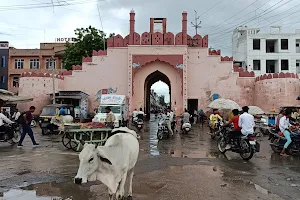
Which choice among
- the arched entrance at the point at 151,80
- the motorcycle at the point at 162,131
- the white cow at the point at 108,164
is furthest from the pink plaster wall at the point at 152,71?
the white cow at the point at 108,164

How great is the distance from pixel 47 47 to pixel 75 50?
33.8 ft

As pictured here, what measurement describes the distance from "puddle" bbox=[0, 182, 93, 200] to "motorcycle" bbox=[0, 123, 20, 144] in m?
7.15

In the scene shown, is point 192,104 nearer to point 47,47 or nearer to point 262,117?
point 262,117

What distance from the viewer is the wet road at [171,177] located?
5.55m

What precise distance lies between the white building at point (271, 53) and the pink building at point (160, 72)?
16.8m

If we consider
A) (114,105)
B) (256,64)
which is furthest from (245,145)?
(256,64)

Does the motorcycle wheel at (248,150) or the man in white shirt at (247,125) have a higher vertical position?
the man in white shirt at (247,125)

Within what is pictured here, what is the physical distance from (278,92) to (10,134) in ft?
65.3

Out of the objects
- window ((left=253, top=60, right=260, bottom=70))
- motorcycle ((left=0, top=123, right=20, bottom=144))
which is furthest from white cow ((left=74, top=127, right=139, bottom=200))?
window ((left=253, top=60, right=260, bottom=70))

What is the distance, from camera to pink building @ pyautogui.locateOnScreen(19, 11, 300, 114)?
27.3m

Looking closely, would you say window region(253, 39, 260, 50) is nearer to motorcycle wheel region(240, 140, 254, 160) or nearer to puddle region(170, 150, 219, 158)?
puddle region(170, 150, 219, 158)

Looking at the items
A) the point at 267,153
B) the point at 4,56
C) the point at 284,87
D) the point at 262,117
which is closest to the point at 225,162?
the point at 267,153

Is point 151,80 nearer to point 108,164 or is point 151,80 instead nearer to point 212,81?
point 212,81

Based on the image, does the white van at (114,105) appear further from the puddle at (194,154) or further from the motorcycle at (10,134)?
the puddle at (194,154)
